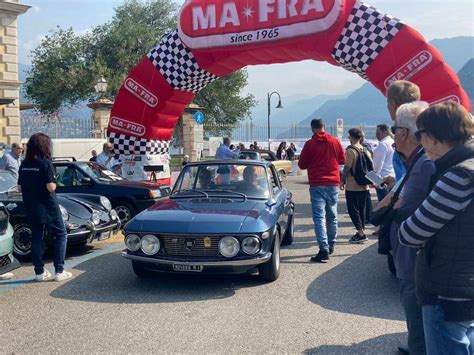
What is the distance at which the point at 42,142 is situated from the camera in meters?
5.99

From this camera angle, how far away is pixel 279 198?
683cm

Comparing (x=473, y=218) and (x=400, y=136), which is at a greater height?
(x=400, y=136)

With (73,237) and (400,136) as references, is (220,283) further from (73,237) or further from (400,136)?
(400,136)

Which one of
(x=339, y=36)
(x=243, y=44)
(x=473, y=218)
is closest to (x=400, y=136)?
(x=473, y=218)

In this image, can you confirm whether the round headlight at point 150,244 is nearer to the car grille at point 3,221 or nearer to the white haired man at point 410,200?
the car grille at point 3,221

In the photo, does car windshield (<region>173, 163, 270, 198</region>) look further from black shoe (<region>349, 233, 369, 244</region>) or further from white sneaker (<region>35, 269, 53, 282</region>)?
black shoe (<region>349, 233, 369, 244</region>)

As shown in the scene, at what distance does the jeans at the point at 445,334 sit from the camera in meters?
2.37

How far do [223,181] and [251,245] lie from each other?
4.82 feet

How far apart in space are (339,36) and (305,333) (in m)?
7.61

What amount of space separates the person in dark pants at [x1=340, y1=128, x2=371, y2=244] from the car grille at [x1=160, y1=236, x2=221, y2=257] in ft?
10.8

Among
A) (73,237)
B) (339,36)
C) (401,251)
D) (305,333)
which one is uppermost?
(339,36)

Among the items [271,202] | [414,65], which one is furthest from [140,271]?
[414,65]

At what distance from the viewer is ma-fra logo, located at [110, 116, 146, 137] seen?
12742 mm

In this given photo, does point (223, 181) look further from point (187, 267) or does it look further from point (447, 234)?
point (447, 234)
